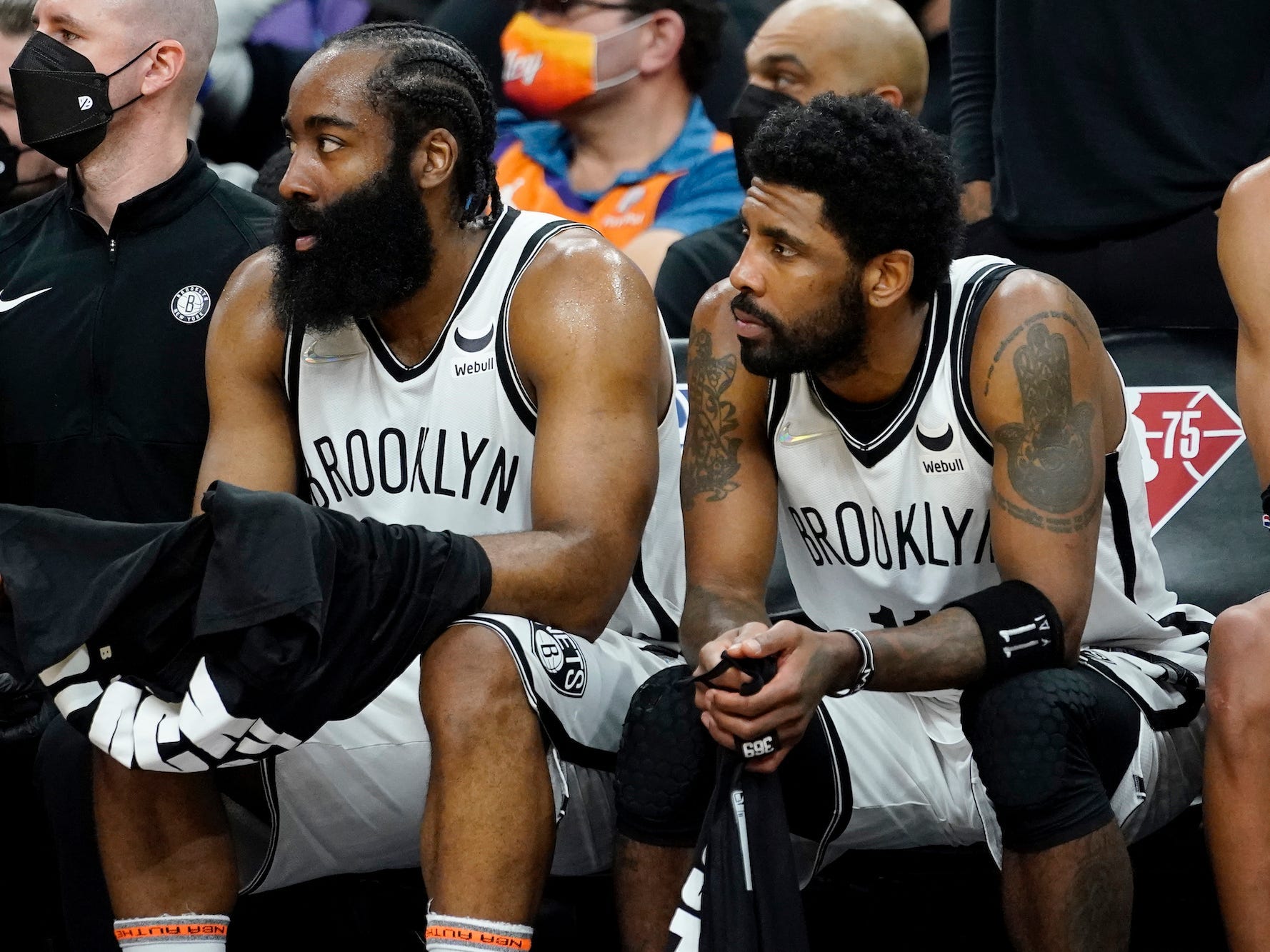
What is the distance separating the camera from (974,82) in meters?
4.45

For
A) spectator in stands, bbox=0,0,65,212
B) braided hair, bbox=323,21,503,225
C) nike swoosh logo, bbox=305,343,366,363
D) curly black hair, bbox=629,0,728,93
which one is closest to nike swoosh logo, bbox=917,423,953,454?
braided hair, bbox=323,21,503,225

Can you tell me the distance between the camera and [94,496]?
3.38m

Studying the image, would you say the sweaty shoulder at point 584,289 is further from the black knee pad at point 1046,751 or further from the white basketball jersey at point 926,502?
the black knee pad at point 1046,751

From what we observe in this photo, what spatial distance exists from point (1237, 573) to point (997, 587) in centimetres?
112

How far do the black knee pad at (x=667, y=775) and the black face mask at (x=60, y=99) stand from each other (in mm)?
1826

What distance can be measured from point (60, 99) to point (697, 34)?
1.96 metres

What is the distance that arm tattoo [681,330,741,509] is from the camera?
2.99m

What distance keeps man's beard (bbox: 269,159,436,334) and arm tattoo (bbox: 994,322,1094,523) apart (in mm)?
1117

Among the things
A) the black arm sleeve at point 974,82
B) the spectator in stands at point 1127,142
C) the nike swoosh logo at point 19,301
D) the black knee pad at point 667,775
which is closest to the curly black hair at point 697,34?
the black arm sleeve at point 974,82

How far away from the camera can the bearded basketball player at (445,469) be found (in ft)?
8.02

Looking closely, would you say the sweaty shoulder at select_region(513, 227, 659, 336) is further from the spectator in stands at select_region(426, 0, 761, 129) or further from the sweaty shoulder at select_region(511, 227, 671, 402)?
the spectator in stands at select_region(426, 0, 761, 129)

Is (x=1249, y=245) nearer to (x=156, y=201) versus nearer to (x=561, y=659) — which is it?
(x=561, y=659)

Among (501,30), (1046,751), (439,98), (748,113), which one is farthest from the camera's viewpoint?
(501,30)

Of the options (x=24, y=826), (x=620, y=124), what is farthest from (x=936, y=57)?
(x=24, y=826)
